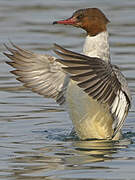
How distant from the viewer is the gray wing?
10461mm

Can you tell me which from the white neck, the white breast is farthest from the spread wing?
the white neck

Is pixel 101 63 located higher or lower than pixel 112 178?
higher

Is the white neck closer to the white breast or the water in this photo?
the white breast

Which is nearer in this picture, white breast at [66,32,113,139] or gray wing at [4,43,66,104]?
white breast at [66,32,113,139]

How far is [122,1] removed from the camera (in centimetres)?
2075

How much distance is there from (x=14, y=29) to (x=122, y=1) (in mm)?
4258

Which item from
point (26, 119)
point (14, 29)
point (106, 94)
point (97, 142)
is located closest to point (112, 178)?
point (106, 94)

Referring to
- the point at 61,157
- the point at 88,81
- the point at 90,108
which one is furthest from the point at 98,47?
the point at 61,157

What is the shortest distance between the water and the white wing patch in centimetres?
27

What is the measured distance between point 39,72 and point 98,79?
6.07 feet

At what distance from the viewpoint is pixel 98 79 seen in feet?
29.3

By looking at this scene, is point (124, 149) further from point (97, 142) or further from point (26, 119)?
point (26, 119)

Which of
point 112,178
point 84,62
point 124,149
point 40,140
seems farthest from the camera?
point 40,140

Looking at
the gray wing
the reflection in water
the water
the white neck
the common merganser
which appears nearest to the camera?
the reflection in water
